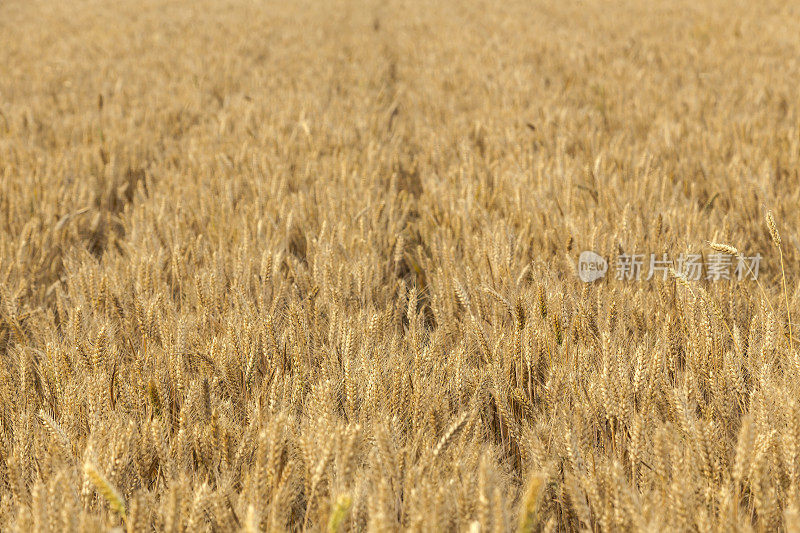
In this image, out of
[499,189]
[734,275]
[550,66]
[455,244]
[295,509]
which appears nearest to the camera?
[295,509]

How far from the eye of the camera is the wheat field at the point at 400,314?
929 millimetres

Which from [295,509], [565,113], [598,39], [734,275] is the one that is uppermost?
[598,39]

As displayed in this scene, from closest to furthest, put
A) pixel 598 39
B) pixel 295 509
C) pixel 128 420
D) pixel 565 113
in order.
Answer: pixel 295 509, pixel 128 420, pixel 565 113, pixel 598 39

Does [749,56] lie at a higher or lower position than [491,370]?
higher

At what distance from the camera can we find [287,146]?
3.00m

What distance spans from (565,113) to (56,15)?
9.25 m

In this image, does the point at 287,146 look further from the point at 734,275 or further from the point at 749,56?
the point at 749,56

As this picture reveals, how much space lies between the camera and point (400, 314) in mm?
1651

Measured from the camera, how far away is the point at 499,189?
2355 mm

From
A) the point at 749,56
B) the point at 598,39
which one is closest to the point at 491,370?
the point at 749,56

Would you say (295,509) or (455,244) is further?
(455,244)

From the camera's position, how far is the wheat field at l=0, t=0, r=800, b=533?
929mm

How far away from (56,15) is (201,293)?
33.0 feet

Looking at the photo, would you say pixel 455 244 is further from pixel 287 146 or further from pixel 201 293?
pixel 287 146
